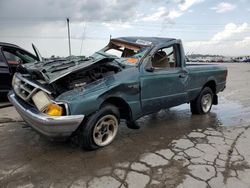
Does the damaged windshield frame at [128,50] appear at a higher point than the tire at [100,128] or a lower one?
higher

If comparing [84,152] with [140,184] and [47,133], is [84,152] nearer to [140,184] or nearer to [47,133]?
[47,133]

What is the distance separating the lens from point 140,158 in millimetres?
3871

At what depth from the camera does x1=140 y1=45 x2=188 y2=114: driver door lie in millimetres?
4727

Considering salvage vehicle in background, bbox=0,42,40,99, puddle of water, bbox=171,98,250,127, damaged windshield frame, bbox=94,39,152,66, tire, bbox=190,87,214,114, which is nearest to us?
damaged windshield frame, bbox=94,39,152,66

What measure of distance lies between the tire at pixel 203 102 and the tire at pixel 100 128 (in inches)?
112

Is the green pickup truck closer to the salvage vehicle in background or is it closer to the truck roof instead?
the truck roof

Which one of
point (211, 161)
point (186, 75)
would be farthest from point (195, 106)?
point (211, 161)

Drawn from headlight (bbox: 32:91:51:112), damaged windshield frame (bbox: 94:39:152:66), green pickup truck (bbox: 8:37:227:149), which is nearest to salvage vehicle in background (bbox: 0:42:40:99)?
damaged windshield frame (bbox: 94:39:152:66)

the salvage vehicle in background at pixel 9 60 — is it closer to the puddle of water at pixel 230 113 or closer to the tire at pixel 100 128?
the tire at pixel 100 128

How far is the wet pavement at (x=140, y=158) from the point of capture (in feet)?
10.6

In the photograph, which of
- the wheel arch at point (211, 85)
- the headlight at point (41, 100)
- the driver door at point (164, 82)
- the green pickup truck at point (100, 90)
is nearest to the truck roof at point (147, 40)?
the green pickup truck at point (100, 90)

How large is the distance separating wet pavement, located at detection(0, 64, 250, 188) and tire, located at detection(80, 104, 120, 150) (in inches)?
5.8

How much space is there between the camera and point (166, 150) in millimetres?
4215

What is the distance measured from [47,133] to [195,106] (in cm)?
404
